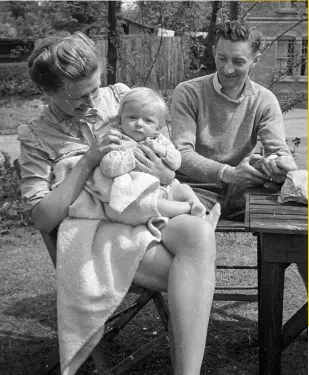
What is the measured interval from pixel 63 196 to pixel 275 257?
2.81 ft

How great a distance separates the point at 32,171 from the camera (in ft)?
8.80

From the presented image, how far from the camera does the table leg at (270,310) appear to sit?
8.50ft

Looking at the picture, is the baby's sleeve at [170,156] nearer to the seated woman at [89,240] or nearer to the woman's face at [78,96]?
the seated woman at [89,240]

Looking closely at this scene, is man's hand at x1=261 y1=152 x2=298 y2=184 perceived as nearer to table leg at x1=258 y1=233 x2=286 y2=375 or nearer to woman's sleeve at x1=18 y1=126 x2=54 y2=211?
table leg at x1=258 y1=233 x2=286 y2=375

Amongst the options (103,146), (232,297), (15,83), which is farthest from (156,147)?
(15,83)

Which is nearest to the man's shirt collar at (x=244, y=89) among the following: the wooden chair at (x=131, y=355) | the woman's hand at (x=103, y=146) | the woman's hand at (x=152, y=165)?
the woman's hand at (x=152, y=165)

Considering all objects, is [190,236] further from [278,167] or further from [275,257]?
[278,167]

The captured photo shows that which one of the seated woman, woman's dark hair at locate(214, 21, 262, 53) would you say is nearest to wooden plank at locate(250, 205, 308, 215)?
the seated woman

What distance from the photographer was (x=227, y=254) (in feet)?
16.9

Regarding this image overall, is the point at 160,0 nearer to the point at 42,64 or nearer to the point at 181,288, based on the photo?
the point at 42,64

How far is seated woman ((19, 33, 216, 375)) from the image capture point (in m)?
2.31

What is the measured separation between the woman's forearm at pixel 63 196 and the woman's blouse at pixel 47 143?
0.28 feet

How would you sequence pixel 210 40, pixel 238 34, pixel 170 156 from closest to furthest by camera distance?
pixel 170 156, pixel 238 34, pixel 210 40

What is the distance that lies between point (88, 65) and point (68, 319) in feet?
3.27
